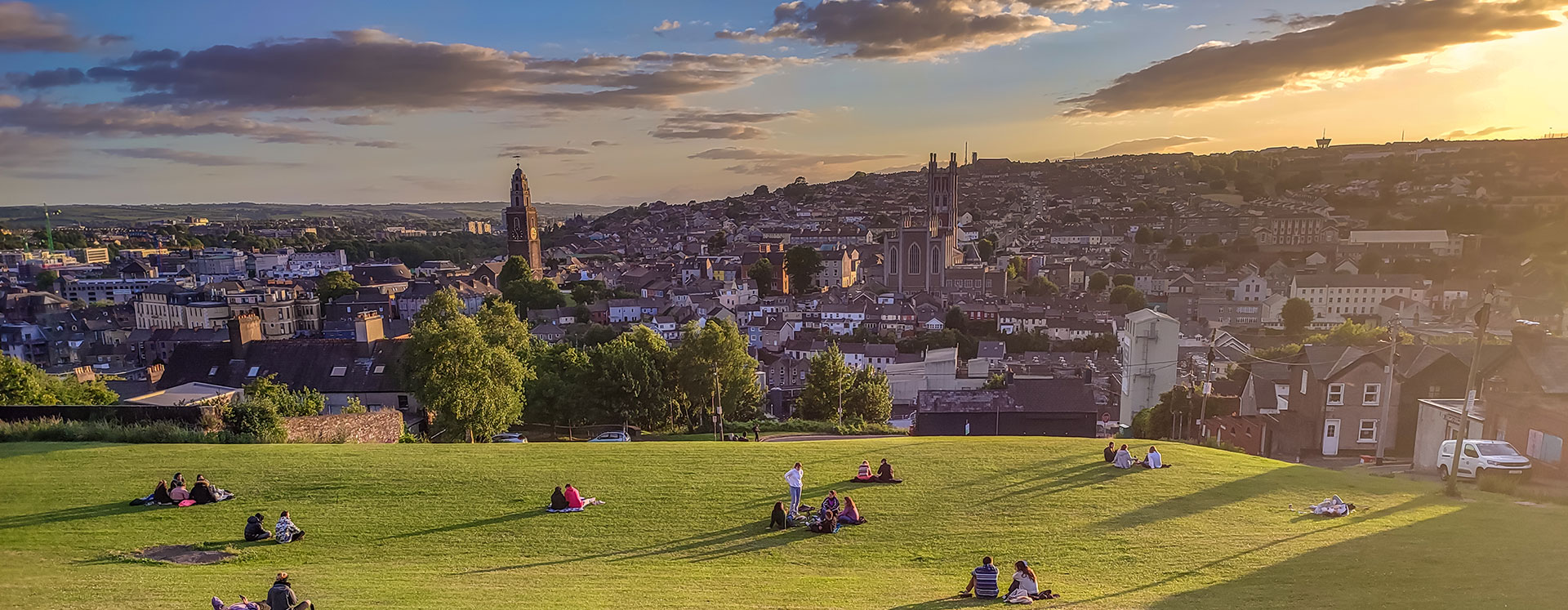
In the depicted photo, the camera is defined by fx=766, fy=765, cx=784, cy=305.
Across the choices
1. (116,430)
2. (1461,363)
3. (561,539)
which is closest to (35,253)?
(116,430)

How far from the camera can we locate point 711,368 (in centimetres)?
3925

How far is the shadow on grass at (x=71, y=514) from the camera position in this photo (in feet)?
48.6

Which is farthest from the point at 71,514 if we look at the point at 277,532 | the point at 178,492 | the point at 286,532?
the point at 286,532

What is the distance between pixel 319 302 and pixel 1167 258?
149 meters

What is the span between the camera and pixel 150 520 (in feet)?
49.7

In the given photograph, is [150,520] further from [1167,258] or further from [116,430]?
[1167,258]

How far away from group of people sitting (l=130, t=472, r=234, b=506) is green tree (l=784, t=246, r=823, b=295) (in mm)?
117185

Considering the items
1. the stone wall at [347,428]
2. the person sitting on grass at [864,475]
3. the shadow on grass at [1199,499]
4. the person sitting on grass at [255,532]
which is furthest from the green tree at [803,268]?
the person sitting on grass at [255,532]

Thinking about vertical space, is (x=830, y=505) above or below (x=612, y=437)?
above

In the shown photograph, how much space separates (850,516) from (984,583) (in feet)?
13.8

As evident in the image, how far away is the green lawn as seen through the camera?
11930mm

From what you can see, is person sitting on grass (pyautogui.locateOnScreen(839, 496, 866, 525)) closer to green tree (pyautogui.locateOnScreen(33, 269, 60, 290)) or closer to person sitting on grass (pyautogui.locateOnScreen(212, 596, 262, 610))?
person sitting on grass (pyautogui.locateOnScreen(212, 596, 262, 610))

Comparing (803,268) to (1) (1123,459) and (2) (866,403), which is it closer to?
(2) (866,403)

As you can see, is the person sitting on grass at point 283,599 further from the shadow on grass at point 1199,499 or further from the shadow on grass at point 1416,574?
the shadow on grass at point 1199,499
